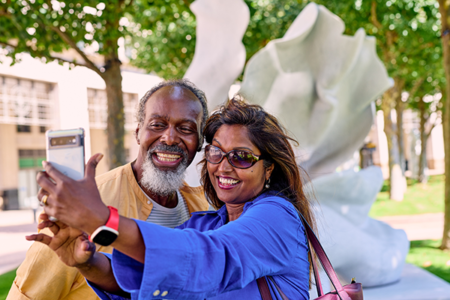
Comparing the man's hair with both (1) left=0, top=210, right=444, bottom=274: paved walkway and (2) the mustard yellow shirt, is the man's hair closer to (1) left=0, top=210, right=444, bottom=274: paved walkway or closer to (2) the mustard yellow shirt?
(2) the mustard yellow shirt

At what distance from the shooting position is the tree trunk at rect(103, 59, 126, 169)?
24.4 ft

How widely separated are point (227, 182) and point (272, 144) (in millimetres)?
252

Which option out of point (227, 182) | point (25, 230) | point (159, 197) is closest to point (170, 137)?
point (159, 197)

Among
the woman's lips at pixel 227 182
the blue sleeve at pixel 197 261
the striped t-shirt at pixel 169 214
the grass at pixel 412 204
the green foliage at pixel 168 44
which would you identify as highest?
the green foliage at pixel 168 44

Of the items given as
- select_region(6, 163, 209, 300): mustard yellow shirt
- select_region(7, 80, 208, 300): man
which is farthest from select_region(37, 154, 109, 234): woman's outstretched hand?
select_region(7, 80, 208, 300): man

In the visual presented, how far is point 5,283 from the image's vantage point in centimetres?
726

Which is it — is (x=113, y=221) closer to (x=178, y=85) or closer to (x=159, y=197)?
(x=159, y=197)

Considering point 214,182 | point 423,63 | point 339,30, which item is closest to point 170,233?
point 214,182

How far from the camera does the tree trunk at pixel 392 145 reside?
53.1ft

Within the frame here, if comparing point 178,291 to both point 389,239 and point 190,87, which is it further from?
point 389,239

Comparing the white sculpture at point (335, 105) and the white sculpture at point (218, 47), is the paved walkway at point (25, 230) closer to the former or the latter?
the white sculpture at point (335, 105)

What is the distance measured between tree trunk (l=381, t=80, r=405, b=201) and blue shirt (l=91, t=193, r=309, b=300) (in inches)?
621

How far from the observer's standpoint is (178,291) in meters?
1.13

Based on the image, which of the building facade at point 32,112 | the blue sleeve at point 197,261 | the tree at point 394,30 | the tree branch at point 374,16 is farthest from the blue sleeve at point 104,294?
the building facade at point 32,112
